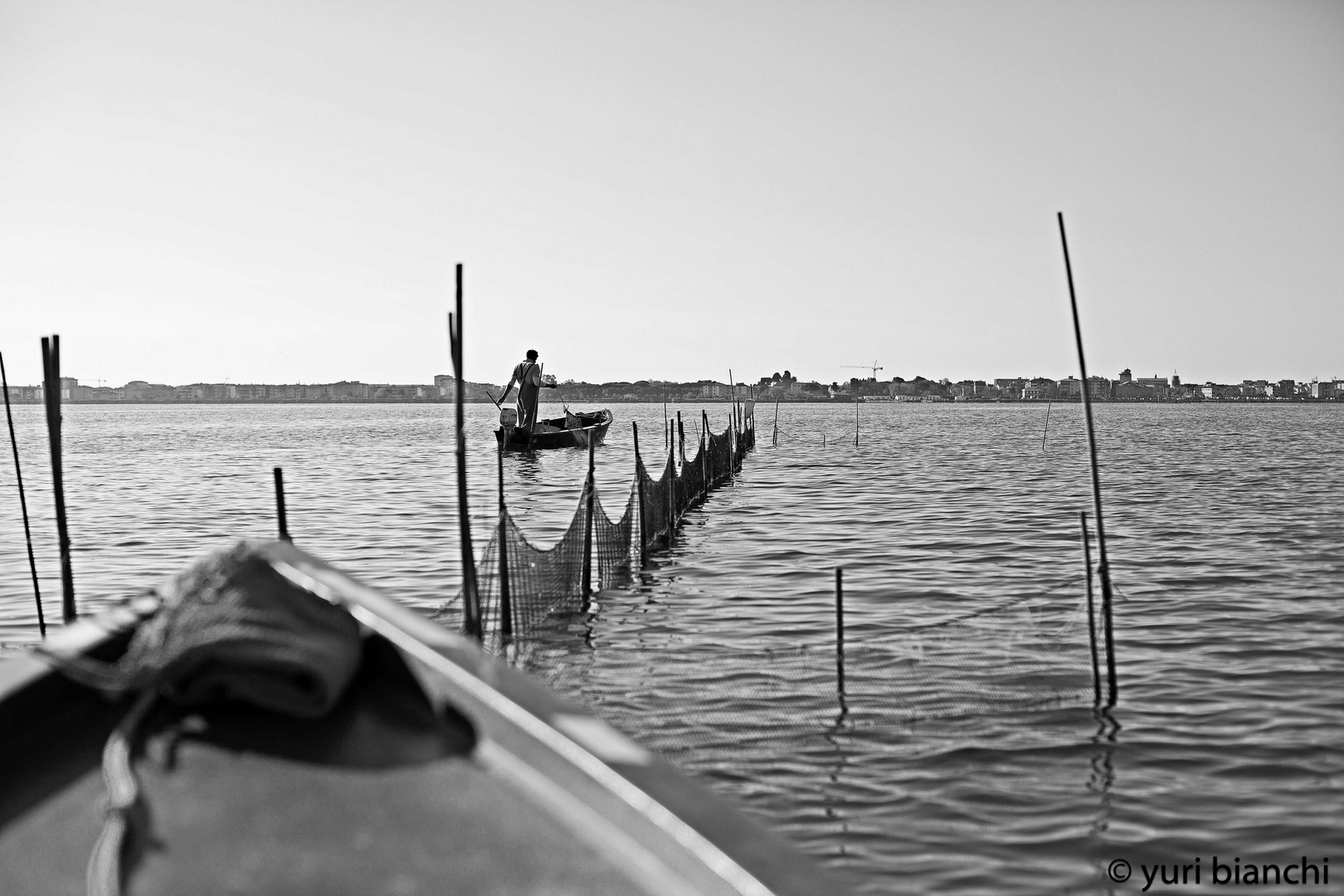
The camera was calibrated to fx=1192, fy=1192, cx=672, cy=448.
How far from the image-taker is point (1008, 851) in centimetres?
655

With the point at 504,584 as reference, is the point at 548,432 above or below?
below

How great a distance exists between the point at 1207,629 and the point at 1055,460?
37975 millimetres

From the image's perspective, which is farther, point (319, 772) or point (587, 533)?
point (587, 533)

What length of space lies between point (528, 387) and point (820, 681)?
33.4m

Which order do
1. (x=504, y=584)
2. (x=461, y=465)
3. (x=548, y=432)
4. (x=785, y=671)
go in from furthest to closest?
(x=548, y=432) → (x=504, y=584) → (x=785, y=671) → (x=461, y=465)

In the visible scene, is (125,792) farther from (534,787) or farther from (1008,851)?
(1008,851)

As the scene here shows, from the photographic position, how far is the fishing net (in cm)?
880

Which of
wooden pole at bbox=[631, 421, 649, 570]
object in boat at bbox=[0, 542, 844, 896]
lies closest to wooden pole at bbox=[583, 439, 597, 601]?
wooden pole at bbox=[631, 421, 649, 570]

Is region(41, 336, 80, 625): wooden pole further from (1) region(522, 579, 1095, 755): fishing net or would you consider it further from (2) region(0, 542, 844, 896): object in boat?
(2) region(0, 542, 844, 896): object in boat

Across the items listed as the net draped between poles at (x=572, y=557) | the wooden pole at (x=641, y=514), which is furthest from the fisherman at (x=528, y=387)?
the wooden pole at (x=641, y=514)

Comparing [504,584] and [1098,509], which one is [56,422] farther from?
[1098,509]

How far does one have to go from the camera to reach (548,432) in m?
45.4

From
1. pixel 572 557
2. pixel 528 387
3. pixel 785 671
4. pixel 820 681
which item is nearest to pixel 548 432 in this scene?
pixel 528 387

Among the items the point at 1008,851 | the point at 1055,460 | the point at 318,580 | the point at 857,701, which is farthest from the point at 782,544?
the point at 1055,460
